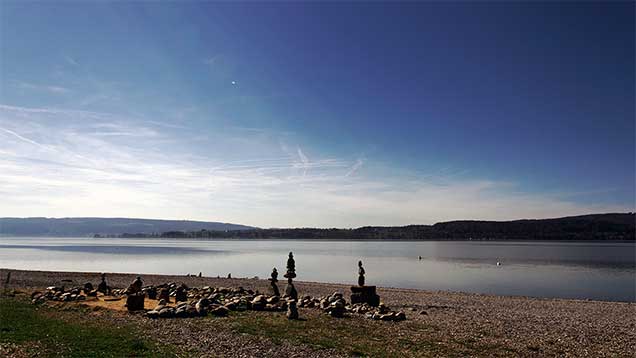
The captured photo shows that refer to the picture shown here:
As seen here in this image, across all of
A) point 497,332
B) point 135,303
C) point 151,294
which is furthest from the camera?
point 151,294

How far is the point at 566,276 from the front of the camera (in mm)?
69312

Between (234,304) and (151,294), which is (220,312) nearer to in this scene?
(234,304)

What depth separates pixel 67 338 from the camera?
52.6 feet

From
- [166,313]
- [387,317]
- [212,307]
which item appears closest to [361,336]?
[387,317]

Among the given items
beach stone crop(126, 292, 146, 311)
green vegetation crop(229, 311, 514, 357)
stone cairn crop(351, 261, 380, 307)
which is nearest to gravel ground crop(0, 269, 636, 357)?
green vegetation crop(229, 311, 514, 357)

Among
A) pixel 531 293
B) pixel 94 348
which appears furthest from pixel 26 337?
pixel 531 293

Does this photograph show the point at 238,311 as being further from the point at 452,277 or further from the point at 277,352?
the point at 452,277

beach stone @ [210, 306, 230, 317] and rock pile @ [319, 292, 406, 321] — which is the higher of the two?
beach stone @ [210, 306, 230, 317]

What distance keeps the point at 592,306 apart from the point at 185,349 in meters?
33.3

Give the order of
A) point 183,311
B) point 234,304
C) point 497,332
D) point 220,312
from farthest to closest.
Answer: point 234,304 → point 220,312 → point 183,311 → point 497,332

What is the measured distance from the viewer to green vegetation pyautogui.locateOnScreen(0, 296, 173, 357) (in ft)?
46.8

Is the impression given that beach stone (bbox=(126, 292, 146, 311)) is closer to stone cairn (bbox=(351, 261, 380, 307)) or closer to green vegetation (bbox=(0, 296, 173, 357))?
green vegetation (bbox=(0, 296, 173, 357))

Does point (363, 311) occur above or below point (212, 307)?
below

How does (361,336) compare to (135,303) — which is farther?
(135,303)
